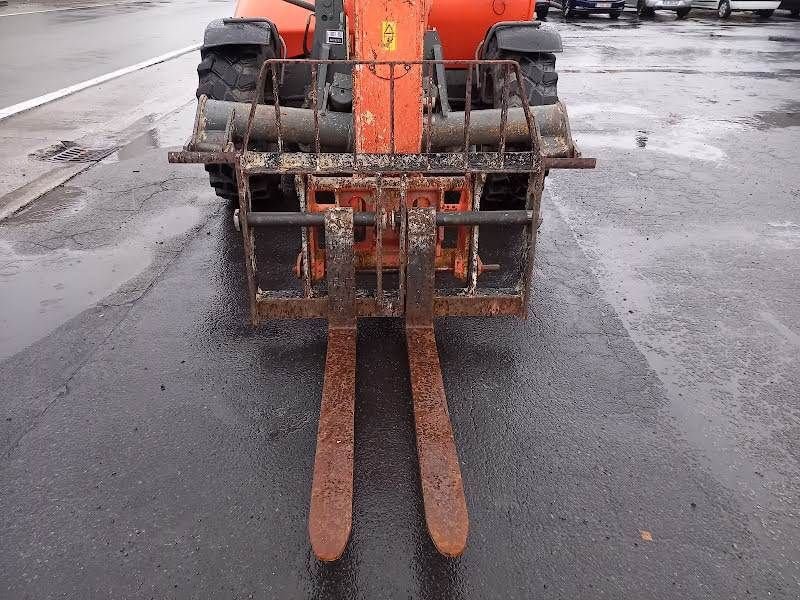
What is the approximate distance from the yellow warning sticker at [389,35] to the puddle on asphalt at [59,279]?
2861 millimetres

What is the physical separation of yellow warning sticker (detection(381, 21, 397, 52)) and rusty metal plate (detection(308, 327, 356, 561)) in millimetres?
1769

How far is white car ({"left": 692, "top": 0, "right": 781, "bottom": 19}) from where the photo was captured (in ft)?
83.5

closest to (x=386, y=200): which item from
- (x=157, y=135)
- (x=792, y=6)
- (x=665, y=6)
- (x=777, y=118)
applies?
(x=157, y=135)

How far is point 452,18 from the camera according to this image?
6188 millimetres

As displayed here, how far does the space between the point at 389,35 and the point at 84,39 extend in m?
17.9

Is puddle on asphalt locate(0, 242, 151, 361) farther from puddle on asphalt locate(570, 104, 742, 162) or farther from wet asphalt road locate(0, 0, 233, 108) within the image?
wet asphalt road locate(0, 0, 233, 108)

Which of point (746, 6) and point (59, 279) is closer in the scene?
point (59, 279)

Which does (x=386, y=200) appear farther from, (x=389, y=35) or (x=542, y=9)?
(x=542, y=9)

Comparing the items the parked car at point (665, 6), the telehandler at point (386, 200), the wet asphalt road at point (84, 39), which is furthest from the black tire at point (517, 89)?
the parked car at point (665, 6)

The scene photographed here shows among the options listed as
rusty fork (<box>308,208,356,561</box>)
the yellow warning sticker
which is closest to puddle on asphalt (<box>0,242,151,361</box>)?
rusty fork (<box>308,208,356,561</box>)

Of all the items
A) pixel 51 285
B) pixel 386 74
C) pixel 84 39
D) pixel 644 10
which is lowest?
pixel 51 285

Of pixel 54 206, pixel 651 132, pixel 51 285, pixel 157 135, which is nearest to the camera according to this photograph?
pixel 51 285

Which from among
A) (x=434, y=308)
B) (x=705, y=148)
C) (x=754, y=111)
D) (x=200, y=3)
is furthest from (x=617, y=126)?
(x=200, y=3)

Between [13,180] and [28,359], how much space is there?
419 cm
